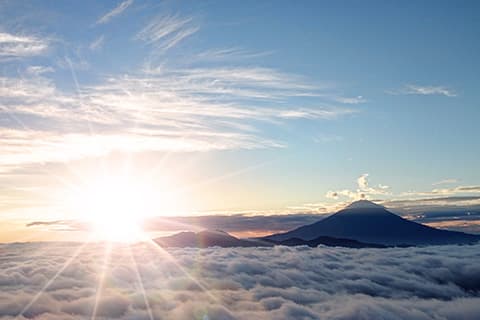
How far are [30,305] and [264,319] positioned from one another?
4155 inches

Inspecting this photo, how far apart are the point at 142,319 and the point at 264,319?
55890mm

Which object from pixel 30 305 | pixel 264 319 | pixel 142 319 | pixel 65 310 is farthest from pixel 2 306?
pixel 264 319

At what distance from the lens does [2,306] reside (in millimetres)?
188500


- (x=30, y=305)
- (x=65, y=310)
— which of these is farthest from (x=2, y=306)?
(x=65, y=310)

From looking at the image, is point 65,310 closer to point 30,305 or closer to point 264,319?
point 30,305

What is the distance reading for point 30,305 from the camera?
629 ft

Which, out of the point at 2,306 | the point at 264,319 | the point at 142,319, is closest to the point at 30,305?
the point at 2,306

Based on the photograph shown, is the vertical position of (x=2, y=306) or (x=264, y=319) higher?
(x=2, y=306)

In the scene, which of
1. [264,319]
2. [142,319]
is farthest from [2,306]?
[264,319]

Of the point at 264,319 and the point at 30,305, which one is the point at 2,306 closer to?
the point at 30,305

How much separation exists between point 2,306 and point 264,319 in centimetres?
11654

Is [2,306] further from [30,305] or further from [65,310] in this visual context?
[65,310]

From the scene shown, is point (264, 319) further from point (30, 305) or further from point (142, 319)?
point (30, 305)

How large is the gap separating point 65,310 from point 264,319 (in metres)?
90.2
